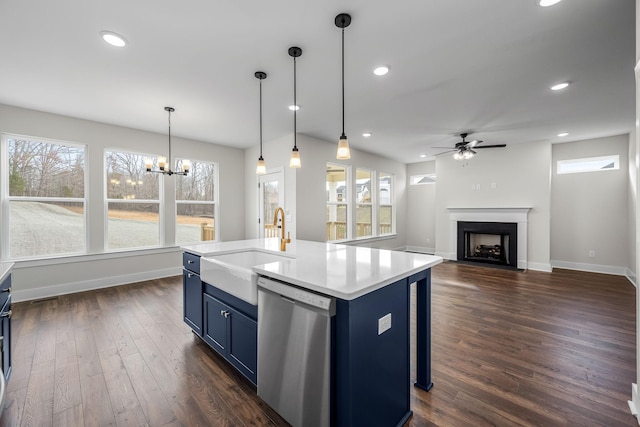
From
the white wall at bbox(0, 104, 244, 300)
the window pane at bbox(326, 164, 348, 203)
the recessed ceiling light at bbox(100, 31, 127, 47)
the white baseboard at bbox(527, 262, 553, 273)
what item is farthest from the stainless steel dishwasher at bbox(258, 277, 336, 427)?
the white baseboard at bbox(527, 262, 553, 273)

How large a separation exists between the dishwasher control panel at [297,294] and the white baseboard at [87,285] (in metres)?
4.19

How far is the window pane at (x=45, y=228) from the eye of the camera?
3912 millimetres

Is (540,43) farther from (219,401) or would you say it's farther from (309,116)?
(219,401)

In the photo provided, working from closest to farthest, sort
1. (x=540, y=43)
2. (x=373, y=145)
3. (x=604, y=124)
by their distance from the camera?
1. (x=540, y=43)
2. (x=604, y=124)
3. (x=373, y=145)

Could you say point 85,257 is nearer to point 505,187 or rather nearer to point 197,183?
point 197,183

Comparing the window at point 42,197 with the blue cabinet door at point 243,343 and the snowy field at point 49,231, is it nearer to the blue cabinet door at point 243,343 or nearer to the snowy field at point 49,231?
the snowy field at point 49,231

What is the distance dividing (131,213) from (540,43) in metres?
6.02

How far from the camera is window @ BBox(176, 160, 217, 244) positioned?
5453 mm

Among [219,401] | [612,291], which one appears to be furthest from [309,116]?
[612,291]

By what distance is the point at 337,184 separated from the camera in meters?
6.46

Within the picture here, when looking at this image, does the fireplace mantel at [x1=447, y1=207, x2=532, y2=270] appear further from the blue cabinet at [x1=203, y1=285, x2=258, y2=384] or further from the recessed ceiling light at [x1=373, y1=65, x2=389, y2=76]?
the blue cabinet at [x1=203, y1=285, x2=258, y2=384]

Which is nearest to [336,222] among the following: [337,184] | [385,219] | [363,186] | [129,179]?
[337,184]

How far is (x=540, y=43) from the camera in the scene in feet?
7.93

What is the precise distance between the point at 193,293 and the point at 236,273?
1036 millimetres
